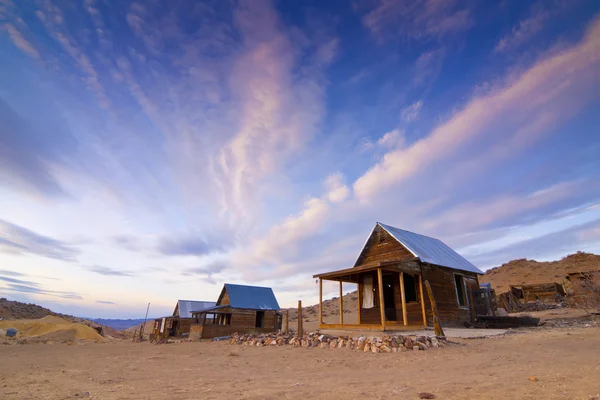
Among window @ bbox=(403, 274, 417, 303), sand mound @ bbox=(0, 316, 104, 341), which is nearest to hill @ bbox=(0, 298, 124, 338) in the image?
sand mound @ bbox=(0, 316, 104, 341)

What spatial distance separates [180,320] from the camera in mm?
39031

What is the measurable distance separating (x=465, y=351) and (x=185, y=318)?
3594cm

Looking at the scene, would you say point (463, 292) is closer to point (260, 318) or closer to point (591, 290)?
point (591, 290)

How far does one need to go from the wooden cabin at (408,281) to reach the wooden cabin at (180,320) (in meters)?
25.4

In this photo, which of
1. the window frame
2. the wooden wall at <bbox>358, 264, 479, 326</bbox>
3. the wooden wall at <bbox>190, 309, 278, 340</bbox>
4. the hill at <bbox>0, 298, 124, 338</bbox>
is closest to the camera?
the wooden wall at <bbox>358, 264, 479, 326</bbox>

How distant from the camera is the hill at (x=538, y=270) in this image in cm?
4394

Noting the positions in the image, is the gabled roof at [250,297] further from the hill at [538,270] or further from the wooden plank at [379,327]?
the hill at [538,270]

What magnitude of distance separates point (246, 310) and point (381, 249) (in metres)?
19.7

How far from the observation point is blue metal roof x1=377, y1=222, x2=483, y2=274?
18188 millimetres

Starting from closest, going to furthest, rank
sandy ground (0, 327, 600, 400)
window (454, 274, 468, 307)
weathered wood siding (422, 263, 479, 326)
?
sandy ground (0, 327, 600, 400), weathered wood siding (422, 263, 479, 326), window (454, 274, 468, 307)

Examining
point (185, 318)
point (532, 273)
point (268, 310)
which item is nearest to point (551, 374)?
point (268, 310)

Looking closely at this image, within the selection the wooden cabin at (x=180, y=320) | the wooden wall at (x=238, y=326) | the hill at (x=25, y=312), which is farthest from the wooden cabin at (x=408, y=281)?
the hill at (x=25, y=312)

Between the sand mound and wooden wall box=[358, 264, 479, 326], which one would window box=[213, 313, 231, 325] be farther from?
wooden wall box=[358, 264, 479, 326]

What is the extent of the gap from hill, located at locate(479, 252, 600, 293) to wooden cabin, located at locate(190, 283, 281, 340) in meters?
30.2
